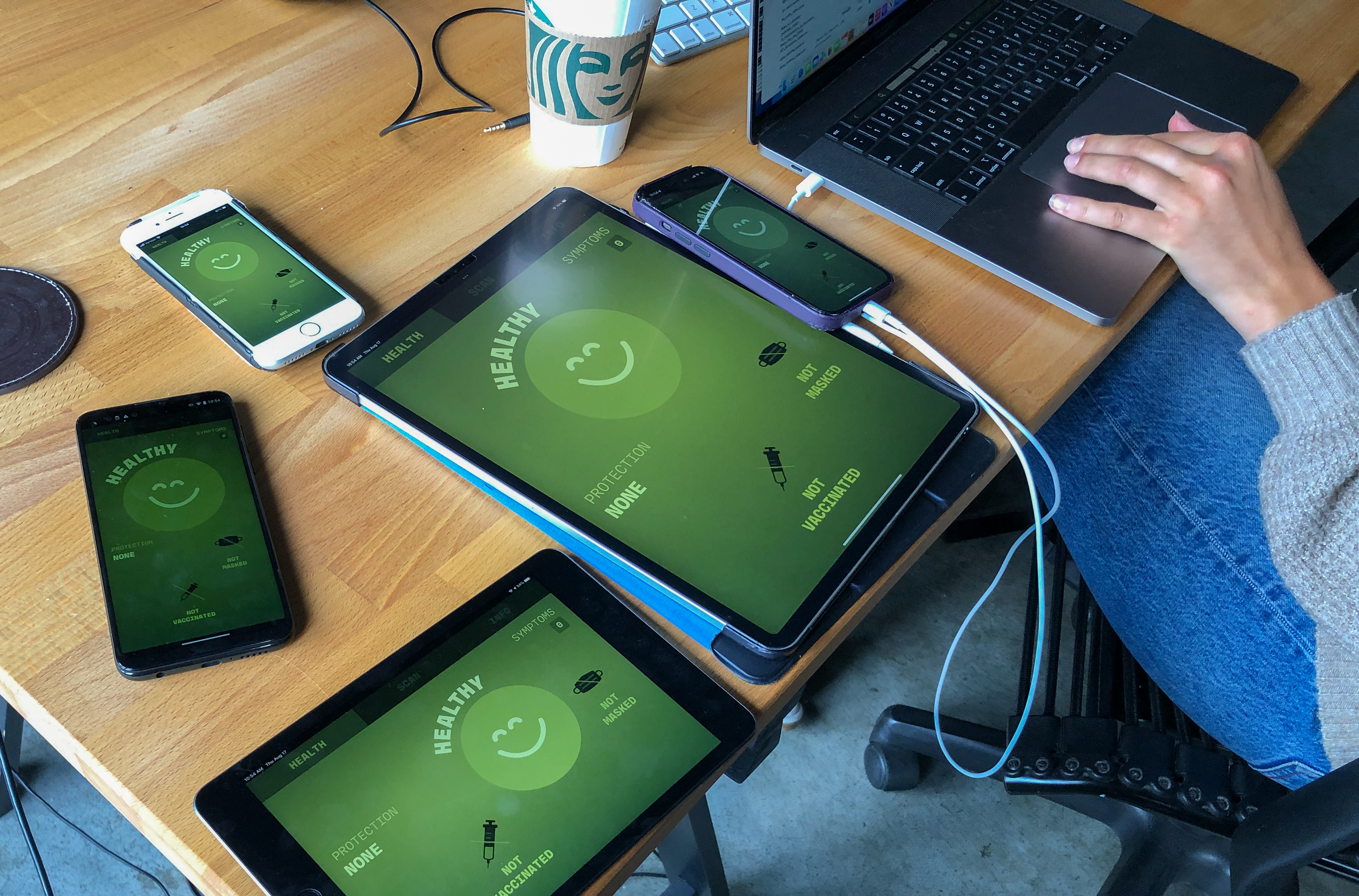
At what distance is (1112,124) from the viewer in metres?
0.83

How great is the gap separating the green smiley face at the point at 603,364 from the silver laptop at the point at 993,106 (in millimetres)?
245

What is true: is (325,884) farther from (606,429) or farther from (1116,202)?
(1116,202)

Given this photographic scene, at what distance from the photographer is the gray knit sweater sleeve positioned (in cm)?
68

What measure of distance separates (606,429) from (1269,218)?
0.60 metres

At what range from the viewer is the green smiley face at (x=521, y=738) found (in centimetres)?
46

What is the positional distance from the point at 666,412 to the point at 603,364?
0.05m

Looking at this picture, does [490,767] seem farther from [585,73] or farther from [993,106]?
[993,106]

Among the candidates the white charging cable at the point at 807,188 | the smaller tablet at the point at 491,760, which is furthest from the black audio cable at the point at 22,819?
the white charging cable at the point at 807,188

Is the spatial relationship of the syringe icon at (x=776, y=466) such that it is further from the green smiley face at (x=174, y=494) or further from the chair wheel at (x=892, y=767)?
the chair wheel at (x=892, y=767)

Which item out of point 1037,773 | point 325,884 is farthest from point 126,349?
point 1037,773

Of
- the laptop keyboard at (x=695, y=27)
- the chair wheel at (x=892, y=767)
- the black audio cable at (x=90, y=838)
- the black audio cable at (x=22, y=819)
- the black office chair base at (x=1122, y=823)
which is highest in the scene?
the laptop keyboard at (x=695, y=27)

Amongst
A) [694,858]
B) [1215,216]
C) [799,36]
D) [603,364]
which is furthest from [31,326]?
[1215,216]

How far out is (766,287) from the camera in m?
0.64

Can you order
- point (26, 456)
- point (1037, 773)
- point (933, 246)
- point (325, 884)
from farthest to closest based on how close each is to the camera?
1. point (1037, 773)
2. point (933, 246)
3. point (26, 456)
4. point (325, 884)
